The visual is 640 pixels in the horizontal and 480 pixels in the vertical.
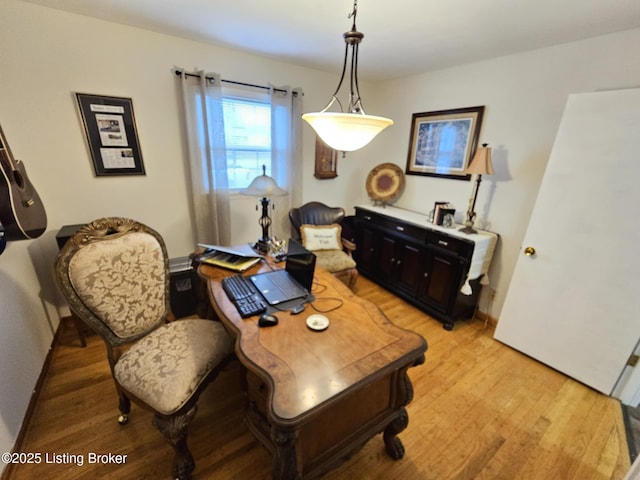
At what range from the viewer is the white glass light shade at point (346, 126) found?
1140 mm

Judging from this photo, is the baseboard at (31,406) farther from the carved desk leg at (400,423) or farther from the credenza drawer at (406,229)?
the credenza drawer at (406,229)

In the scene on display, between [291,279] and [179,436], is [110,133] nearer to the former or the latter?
[291,279]

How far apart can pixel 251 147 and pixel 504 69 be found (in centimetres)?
241

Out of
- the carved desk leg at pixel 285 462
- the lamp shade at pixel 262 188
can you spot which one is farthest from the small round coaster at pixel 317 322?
the lamp shade at pixel 262 188

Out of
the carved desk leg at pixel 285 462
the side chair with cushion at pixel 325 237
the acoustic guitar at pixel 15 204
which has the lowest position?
the carved desk leg at pixel 285 462

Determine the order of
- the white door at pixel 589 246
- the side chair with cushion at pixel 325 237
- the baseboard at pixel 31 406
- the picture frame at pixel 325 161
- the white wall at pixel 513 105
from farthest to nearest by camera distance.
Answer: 1. the picture frame at pixel 325 161
2. the side chair with cushion at pixel 325 237
3. the white wall at pixel 513 105
4. the white door at pixel 589 246
5. the baseboard at pixel 31 406

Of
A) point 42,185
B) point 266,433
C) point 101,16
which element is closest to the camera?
point 266,433

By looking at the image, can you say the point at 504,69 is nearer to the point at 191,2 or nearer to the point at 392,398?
the point at 191,2

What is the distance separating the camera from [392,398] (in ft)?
4.25

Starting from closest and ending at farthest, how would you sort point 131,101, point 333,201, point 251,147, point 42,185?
point 42,185, point 131,101, point 251,147, point 333,201

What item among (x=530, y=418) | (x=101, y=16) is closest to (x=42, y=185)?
(x=101, y=16)

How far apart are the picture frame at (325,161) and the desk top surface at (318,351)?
85.7 inches

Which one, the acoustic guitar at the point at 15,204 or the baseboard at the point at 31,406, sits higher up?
the acoustic guitar at the point at 15,204

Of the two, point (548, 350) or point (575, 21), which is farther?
point (548, 350)
